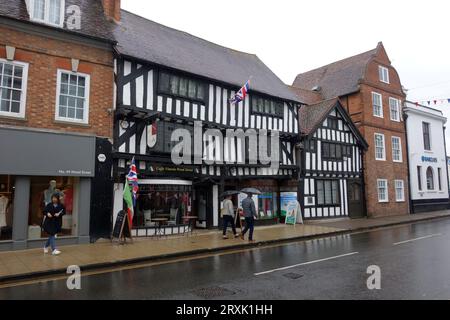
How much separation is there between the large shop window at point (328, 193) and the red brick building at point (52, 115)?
1250 cm

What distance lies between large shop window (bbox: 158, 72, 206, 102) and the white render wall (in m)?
18.4

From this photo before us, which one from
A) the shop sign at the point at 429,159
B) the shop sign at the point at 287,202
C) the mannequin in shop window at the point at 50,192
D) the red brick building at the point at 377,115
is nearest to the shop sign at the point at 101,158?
the mannequin in shop window at the point at 50,192

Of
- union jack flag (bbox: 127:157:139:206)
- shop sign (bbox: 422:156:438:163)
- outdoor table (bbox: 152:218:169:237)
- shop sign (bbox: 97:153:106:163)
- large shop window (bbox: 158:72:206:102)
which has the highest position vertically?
large shop window (bbox: 158:72:206:102)

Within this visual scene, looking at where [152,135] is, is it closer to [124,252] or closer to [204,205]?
[204,205]

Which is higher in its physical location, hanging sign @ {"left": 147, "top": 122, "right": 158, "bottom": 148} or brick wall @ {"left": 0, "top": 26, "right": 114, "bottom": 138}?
brick wall @ {"left": 0, "top": 26, "right": 114, "bottom": 138}

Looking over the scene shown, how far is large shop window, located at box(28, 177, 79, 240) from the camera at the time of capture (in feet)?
35.9

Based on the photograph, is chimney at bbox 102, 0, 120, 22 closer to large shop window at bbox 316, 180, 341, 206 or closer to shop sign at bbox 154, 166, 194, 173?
shop sign at bbox 154, 166, 194, 173

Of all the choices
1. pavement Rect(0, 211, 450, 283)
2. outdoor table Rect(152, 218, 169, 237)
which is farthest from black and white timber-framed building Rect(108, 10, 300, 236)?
pavement Rect(0, 211, 450, 283)

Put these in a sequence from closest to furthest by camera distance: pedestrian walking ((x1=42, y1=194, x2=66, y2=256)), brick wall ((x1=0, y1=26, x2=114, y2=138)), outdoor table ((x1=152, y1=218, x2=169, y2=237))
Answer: pedestrian walking ((x1=42, y1=194, x2=66, y2=256)) < brick wall ((x1=0, y1=26, x2=114, y2=138)) < outdoor table ((x1=152, y1=218, x2=169, y2=237))

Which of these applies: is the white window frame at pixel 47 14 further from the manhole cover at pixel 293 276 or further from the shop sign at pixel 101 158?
the manhole cover at pixel 293 276

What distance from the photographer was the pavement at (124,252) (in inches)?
312

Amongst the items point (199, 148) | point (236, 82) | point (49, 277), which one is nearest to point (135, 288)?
point (49, 277)

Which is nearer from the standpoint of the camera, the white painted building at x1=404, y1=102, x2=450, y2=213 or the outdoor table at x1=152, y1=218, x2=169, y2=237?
the outdoor table at x1=152, y1=218, x2=169, y2=237

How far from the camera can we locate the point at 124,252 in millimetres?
9906
